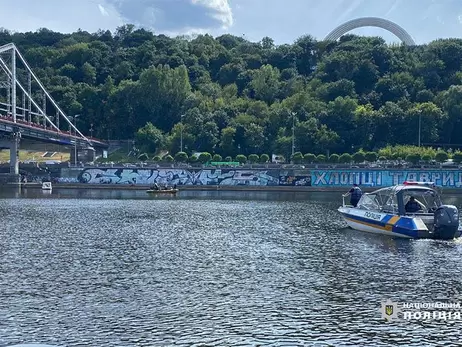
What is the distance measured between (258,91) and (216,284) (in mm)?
131325

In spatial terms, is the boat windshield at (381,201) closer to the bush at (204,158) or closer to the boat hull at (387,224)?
the boat hull at (387,224)

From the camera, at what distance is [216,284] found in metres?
23.9

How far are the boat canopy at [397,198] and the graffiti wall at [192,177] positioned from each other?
58.6m

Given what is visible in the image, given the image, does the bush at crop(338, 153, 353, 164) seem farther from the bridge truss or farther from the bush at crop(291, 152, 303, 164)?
the bridge truss

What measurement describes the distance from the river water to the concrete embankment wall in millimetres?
58139

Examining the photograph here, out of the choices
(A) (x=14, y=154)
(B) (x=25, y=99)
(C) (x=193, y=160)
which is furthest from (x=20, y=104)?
(C) (x=193, y=160)

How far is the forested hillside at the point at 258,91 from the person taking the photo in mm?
121375

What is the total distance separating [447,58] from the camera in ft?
481

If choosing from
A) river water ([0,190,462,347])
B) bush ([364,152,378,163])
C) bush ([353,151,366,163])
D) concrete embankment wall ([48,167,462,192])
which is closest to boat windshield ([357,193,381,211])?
river water ([0,190,462,347])

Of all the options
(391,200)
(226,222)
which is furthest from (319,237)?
(226,222)

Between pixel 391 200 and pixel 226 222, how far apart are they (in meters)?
13.2

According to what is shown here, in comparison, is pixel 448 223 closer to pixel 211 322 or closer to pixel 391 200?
pixel 391 200

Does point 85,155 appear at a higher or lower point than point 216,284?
A: higher

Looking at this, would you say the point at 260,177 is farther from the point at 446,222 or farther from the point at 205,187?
the point at 446,222
